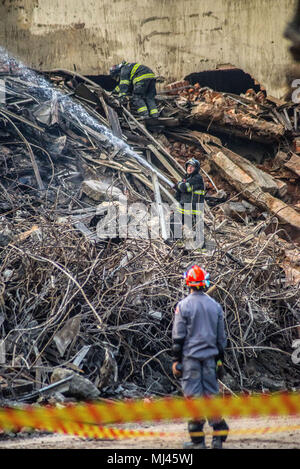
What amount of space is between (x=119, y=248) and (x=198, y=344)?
2987mm

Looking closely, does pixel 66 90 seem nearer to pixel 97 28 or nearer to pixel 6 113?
pixel 6 113

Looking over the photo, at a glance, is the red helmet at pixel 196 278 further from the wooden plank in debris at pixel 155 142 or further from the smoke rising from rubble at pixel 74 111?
the wooden plank in debris at pixel 155 142

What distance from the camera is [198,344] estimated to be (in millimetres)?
4078

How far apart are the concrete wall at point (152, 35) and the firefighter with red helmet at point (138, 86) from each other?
3.07m

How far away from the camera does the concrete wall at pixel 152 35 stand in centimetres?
1398

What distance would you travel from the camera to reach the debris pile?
5742 millimetres

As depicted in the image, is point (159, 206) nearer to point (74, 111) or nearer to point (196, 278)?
point (74, 111)

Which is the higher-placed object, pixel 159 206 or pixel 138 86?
pixel 138 86

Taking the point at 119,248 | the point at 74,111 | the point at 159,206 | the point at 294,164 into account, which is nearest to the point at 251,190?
the point at 294,164

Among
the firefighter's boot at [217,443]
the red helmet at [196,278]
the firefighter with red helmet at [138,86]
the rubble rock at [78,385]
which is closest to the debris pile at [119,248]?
the rubble rock at [78,385]

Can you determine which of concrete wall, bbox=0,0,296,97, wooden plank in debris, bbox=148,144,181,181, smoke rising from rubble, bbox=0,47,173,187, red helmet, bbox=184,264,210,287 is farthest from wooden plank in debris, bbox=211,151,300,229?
red helmet, bbox=184,264,210,287

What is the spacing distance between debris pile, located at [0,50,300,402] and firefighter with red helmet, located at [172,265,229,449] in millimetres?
1260

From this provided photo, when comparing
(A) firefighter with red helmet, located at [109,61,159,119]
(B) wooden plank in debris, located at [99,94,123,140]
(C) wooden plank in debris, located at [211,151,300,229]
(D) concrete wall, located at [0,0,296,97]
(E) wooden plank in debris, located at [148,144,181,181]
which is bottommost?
Result: (C) wooden plank in debris, located at [211,151,300,229]

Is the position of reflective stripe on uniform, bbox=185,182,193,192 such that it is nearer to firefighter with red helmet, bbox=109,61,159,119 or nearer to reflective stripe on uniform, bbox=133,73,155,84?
firefighter with red helmet, bbox=109,61,159,119
